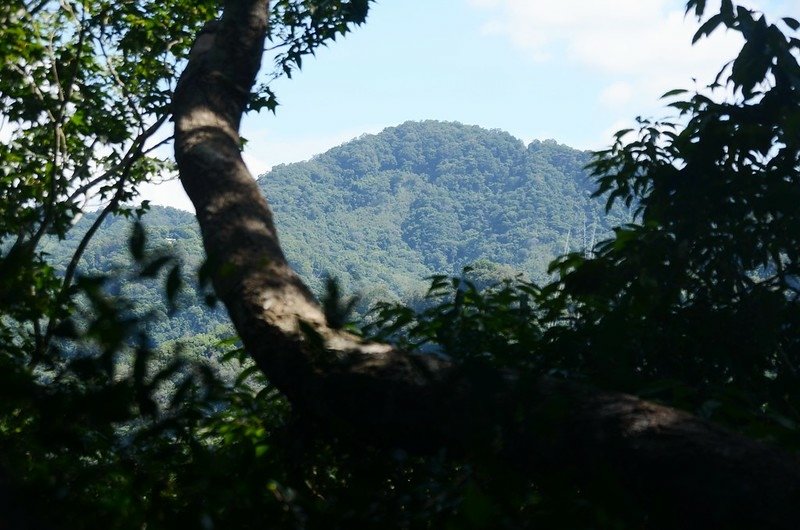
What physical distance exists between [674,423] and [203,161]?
1.71 metres

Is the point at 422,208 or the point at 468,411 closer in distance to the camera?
the point at 468,411

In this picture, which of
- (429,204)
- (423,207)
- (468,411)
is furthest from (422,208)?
(468,411)

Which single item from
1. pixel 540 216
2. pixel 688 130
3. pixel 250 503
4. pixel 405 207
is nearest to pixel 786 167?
pixel 688 130

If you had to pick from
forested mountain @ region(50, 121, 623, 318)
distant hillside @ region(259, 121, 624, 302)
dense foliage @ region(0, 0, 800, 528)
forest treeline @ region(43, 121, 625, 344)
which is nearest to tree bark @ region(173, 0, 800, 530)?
dense foliage @ region(0, 0, 800, 528)

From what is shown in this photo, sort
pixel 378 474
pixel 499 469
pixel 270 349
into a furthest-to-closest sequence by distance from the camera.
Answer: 1. pixel 270 349
2. pixel 378 474
3. pixel 499 469

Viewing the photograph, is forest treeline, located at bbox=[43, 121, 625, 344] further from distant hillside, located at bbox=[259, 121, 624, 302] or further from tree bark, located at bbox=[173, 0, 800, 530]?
tree bark, located at bbox=[173, 0, 800, 530]

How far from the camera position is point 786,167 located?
10.1ft

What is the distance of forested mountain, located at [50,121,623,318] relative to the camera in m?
137

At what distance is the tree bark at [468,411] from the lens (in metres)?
1.60

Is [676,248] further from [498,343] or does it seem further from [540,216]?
[540,216]

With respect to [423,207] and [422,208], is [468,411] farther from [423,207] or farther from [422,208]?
[423,207]

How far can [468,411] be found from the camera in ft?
6.22

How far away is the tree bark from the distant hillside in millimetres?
117874

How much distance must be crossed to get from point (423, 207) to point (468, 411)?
16277 centimetres
